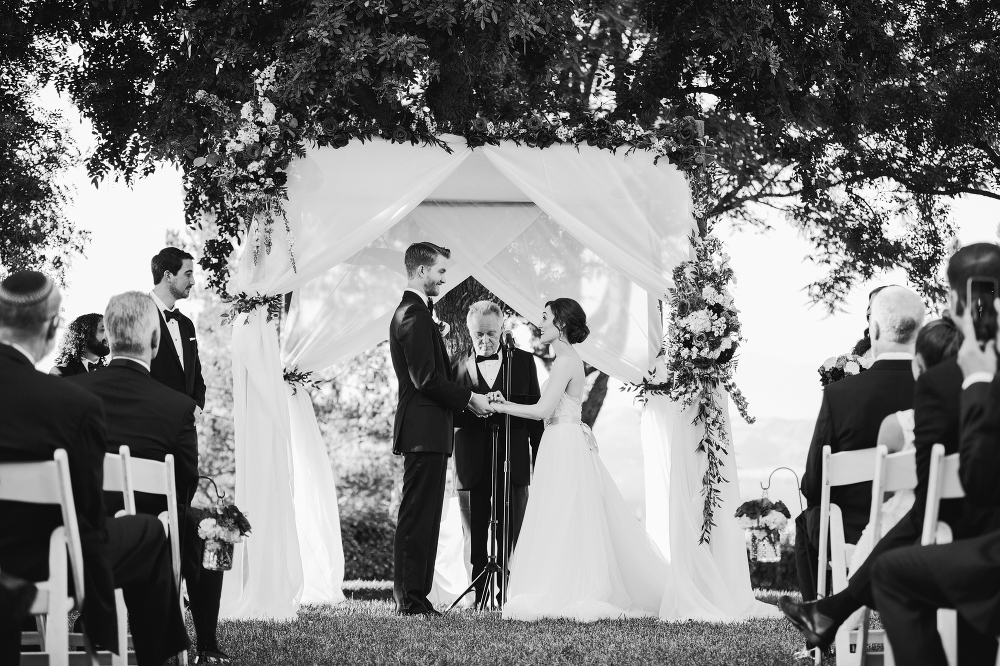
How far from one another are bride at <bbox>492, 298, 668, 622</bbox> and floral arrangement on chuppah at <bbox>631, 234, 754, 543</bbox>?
52 cm

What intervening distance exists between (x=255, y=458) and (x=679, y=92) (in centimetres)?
579

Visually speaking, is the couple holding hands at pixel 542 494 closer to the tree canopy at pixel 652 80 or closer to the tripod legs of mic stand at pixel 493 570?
the tripod legs of mic stand at pixel 493 570

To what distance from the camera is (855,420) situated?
16.3 feet

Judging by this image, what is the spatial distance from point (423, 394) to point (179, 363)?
59.9 inches

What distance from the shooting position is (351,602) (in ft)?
26.4

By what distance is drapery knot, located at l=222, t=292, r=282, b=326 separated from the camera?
698 centimetres

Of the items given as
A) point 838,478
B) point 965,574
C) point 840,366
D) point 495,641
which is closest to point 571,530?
point 495,641

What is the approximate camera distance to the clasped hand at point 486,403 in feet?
23.6

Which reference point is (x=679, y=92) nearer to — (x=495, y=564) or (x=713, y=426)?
(x=713, y=426)

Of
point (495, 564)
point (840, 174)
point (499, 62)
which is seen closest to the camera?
point (495, 564)

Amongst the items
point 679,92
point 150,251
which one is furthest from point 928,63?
point 150,251

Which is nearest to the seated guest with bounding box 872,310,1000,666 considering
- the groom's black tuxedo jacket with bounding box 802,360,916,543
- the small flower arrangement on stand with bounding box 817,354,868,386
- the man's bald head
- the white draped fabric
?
the groom's black tuxedo jacket with bounding box 802,360,916,543

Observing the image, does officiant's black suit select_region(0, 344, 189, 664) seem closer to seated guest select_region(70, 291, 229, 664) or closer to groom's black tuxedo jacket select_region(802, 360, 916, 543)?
seated guest select_region(70, 291, 229, 664)

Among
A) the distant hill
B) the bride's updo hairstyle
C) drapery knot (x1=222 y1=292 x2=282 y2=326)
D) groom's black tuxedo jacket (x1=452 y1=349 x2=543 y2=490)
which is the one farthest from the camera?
the distant hill
